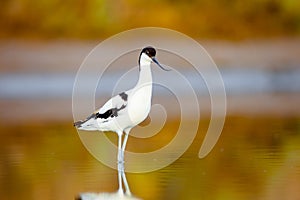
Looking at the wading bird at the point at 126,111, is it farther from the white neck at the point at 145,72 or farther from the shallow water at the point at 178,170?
the shallow water at the point at 178,170

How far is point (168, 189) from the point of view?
437cm

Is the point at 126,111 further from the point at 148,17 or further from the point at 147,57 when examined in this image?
the point at 148,17

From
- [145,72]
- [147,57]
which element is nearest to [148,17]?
[147,57]

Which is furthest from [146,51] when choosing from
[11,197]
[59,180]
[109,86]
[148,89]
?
[109,86]

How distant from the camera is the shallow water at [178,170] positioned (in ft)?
14.1

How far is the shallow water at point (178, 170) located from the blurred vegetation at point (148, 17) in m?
3.77

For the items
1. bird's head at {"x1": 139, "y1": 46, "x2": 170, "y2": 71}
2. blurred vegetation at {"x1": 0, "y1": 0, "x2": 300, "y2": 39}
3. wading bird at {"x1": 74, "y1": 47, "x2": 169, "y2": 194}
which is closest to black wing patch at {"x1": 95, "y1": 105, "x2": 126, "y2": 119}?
wading bird at {"x1": 74, "y1": 47, "x2": 169, "y2": 194}

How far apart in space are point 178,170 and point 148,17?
569 cm

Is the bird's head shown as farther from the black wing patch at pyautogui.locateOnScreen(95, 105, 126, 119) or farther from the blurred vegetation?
the blurred vegetation

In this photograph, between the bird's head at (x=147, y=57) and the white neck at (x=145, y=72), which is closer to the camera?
the white neck at (x=145, y=72)

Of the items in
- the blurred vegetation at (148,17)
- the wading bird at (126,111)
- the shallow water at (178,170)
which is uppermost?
the blurred vegetation at (148,17)

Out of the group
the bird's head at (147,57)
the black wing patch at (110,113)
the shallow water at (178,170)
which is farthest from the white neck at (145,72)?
the shallow water at (178,170)

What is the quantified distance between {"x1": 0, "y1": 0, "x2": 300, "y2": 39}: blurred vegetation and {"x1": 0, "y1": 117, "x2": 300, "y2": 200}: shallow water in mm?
3768

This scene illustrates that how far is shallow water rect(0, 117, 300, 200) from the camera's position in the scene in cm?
431
